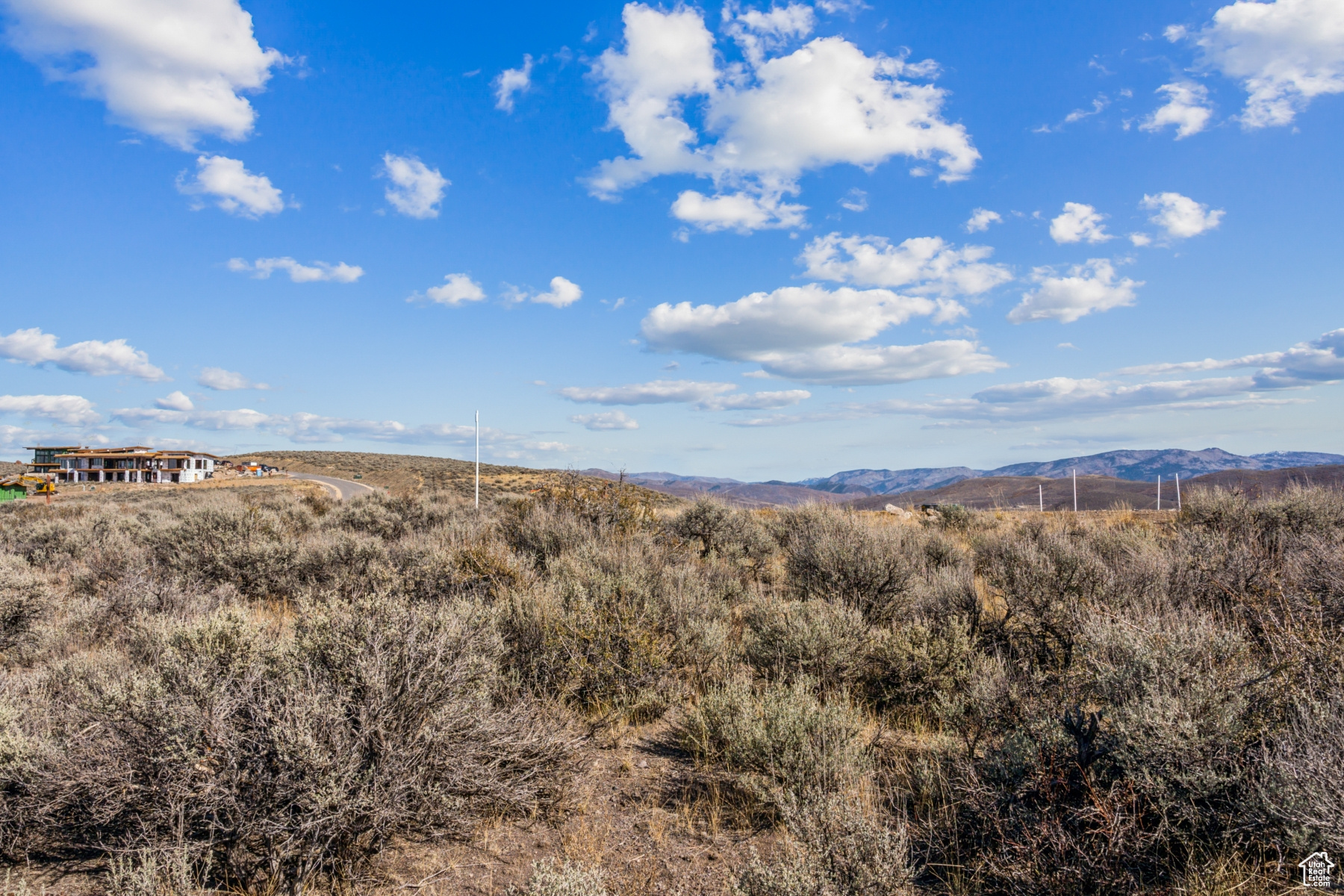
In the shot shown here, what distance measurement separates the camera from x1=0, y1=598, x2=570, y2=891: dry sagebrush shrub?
112 inches

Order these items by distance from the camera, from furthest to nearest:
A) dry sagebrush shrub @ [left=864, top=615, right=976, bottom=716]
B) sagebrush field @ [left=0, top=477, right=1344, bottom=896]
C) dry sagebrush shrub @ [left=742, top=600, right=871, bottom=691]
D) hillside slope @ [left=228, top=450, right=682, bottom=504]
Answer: hillside slope @ [left=228, top=450, right=682, bottom=504], dry sagebrush shrub @ [left=742, top=600, right=871, bottom=691], dry sagebrush shrub @ [left=864, top=615, right=976, bottom=716], sagebrush field @ [left=0, top=477, right=1344, bottom=896]

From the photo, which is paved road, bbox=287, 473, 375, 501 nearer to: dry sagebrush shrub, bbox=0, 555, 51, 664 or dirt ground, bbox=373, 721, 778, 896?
dry sagebrush shrub, bbox=0, 555, 51, 664

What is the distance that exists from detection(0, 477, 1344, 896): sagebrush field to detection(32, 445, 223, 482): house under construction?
243 ft

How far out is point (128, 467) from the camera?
216 ft

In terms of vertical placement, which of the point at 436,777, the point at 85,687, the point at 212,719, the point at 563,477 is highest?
the point at 563,477

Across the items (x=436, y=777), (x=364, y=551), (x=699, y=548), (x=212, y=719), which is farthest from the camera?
(x=699, y=548)

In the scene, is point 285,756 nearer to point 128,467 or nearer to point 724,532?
Answer: point 724,532

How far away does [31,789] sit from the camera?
302 cm

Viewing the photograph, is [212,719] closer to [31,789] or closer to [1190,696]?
[31,789]

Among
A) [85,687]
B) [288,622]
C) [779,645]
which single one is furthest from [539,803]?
[288,622]

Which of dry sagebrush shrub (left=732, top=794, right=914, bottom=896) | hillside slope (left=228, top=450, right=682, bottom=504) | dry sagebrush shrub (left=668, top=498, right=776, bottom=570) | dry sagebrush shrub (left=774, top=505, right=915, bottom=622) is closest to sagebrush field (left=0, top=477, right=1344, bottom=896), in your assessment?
dry sagebrush shrub (left=732, top=794, right=914, bottom=896)

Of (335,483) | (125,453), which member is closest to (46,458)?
(125,453)

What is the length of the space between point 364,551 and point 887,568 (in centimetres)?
765

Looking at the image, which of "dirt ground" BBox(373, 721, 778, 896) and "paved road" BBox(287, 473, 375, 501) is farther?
"paved road" BBox(287, 473, 375, 501)
